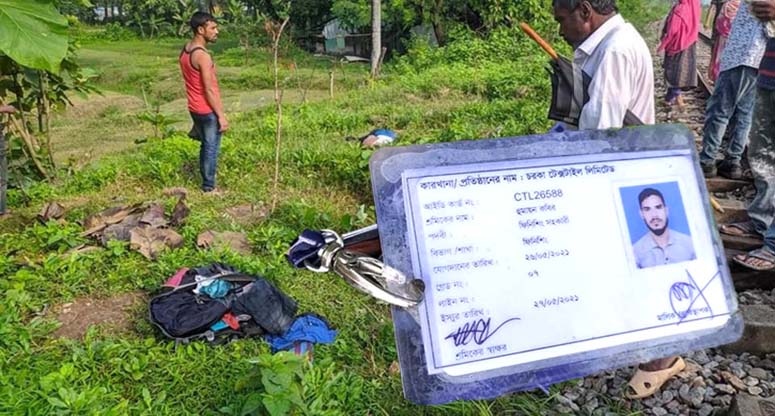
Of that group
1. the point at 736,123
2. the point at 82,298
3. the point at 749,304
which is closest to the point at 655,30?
the point at 736,123

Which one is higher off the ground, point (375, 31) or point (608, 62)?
point (375, 31)

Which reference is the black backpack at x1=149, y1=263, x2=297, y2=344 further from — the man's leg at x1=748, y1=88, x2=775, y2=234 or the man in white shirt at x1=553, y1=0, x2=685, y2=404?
the man's leg at x1=748, y1=88, x2=775, y2=234

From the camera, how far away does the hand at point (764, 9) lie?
2.93 meters

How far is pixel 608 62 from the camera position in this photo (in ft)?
7.59

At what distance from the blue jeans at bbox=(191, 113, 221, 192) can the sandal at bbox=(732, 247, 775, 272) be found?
4202 millimetres

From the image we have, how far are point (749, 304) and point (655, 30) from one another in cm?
2123

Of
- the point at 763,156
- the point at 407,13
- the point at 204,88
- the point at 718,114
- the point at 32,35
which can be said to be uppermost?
the point at 407,13

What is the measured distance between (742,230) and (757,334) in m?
0.99

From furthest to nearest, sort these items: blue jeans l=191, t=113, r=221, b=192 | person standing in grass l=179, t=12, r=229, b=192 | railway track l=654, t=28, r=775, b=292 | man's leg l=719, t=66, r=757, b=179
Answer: blue jeans l=191, t=113, r=221, b=192 < person standing in grass l=179, t=12, r=229, b=192 < man's leg l=719, t=66, r=757, b=179 < railway track l=654, t=28, r=775, b=292

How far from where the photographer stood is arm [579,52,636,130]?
7.58ft

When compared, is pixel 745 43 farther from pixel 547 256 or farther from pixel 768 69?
pixel 547 256

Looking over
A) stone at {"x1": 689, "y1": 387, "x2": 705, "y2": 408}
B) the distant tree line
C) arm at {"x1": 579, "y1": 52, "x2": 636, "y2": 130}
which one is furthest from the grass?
the distant tree line

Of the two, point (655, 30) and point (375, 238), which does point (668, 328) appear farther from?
point (655, 30)

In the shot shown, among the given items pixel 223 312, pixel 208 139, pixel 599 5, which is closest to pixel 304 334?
pixel 223 312
